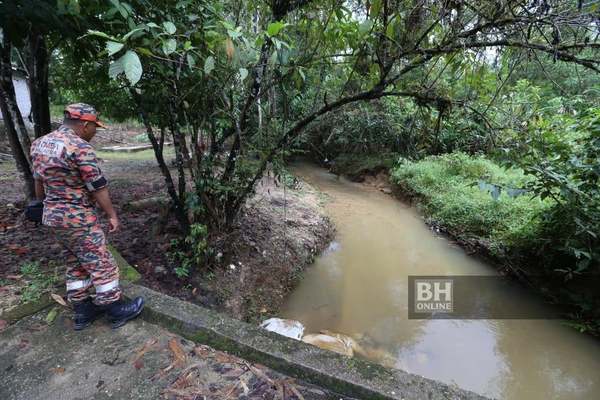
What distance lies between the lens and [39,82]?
3.35m

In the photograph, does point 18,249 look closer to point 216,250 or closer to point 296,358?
point 216,250

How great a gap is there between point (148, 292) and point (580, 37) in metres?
3.17

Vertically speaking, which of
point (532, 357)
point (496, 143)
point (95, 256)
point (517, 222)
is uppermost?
point (496, 143)

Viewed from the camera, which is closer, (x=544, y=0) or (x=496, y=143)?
(x=544, y=0)

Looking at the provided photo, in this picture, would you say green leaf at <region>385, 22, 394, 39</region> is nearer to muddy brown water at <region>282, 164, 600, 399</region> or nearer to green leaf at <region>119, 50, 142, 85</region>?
green leaf at <region>119, 50, 142, 85</region>

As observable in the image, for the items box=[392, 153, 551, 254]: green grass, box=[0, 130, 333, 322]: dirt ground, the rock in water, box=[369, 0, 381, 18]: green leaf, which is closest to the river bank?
box=[392, 153, 551, 254]: green grass

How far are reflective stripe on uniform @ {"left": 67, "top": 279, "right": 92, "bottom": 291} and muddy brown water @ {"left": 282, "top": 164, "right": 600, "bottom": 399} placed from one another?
212 cm

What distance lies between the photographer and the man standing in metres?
1.80

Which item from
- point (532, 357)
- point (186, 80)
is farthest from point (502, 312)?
point (186, 80)

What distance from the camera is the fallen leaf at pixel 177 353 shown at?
1811mm

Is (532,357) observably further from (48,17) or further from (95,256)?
(48,17)

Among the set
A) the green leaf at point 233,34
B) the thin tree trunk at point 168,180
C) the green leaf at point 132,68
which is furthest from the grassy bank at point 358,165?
the green leaf at point 132,68

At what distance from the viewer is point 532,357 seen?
10.9 feet

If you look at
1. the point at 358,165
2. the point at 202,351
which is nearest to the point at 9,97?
the point at 202,351
